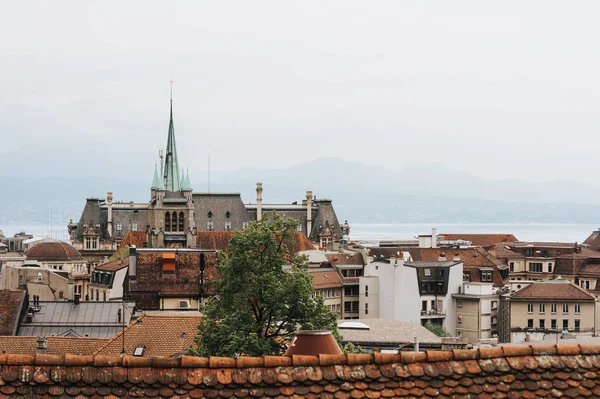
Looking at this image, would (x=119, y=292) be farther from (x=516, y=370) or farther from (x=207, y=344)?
(x=516, y=370)

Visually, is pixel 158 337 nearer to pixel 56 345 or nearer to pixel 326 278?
pixel 56 345

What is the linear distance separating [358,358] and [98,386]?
2503 mm

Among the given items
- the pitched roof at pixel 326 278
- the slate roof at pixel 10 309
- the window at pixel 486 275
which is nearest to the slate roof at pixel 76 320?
the slate roof at pixel 10 309

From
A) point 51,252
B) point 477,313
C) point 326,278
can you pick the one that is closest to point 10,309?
point 477,313

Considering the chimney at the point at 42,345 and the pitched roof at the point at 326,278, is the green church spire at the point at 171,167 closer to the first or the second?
the pitched roof at the point at 326,278

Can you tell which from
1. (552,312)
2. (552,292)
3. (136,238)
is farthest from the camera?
(136,238)

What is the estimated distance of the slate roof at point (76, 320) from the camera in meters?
59.7

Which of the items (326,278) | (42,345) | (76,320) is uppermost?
(42,345)

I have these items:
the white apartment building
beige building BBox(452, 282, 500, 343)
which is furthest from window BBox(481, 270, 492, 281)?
beige building BBox(452, 282, 500, 343)

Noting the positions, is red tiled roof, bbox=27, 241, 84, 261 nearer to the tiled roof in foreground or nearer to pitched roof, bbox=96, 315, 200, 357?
pitched roof, bbox=96, 315, 200, 357

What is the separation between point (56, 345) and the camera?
48.6 m

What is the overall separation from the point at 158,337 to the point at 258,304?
17181mm

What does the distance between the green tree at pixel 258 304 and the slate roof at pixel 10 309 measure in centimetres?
2417

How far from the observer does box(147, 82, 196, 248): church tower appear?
168 meters
